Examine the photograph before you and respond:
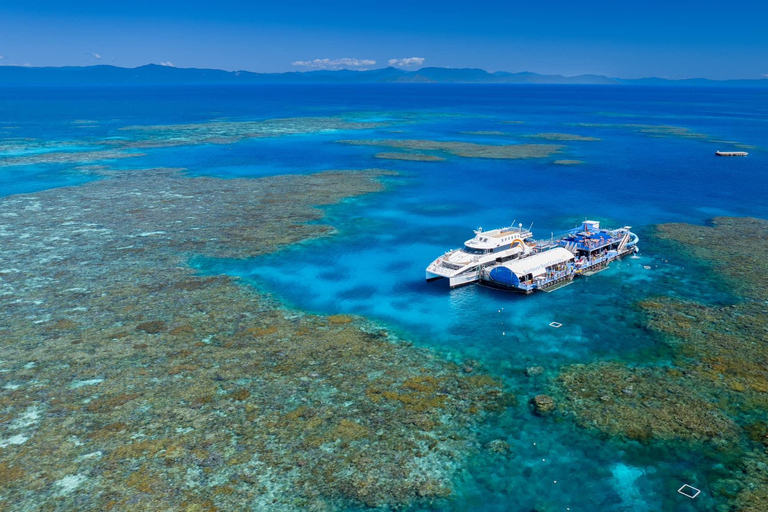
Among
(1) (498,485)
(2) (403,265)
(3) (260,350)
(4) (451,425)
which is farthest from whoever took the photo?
(2) (403,265)

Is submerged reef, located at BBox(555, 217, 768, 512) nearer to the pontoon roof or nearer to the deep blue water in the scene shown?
the deep blue water

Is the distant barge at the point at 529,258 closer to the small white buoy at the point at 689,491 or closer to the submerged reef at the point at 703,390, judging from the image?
the submerged reef at the point at 703,390

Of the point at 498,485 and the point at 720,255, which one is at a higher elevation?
the point at 720,255

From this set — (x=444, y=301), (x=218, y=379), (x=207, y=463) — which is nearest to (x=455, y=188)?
(x=444, y=301)

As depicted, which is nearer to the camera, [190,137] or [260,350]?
[260,350]

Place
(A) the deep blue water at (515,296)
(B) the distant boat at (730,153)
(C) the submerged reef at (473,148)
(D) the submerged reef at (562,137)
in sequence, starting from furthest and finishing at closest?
1. (D) the submerged reef at (562,137)
2. (C) the submerged reef at (473,148)
3. (B) the distant boat at (730,153)
4. (A) the deep blue water at (515,296)

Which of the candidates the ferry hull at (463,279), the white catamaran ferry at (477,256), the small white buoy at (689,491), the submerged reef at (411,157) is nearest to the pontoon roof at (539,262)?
the white catamaran ferry at (477,256)

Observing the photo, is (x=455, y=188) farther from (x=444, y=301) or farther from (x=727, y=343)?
(x=727, y=343)

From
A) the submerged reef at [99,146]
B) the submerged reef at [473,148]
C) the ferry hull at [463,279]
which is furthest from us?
the submerged reef at [473,148]

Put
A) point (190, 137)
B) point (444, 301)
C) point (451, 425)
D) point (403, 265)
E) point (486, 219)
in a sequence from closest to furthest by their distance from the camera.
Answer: point (451, 425) < point (444, 301) < point (403, 265) < point (486, 219) < point (190, 137)
